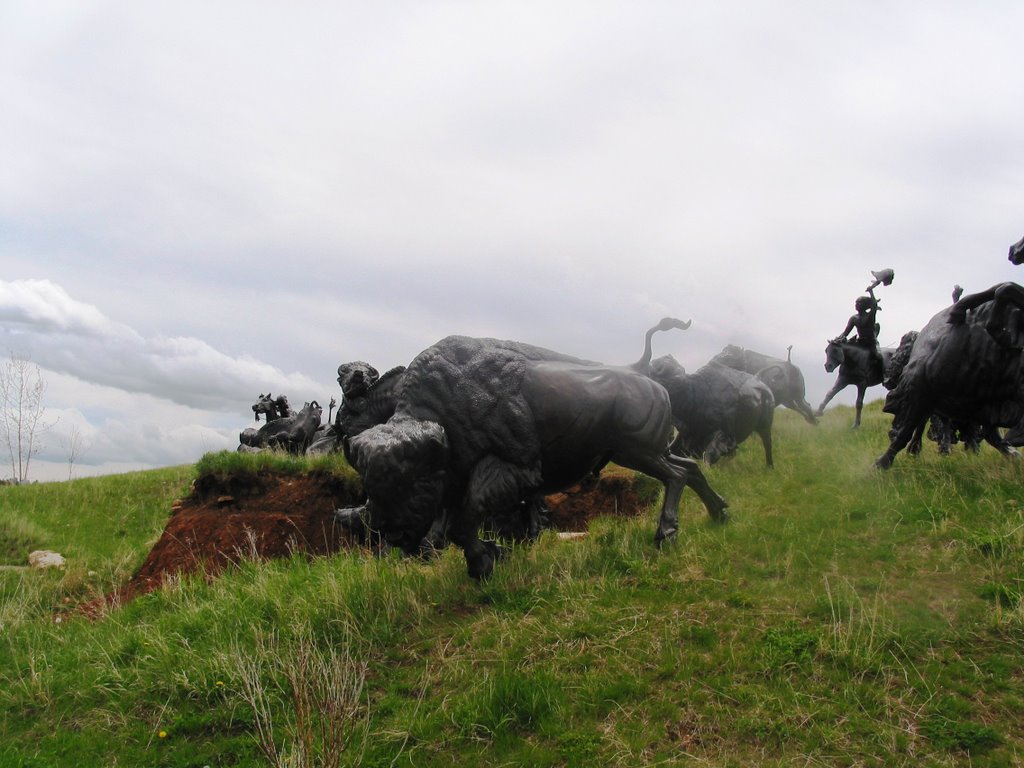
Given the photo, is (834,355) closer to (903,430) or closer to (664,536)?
(903,430)

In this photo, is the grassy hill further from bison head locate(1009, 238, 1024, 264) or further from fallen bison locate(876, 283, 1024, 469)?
bison head locate(1009, 238, 1024, 264)

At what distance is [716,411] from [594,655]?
8089 millimetres

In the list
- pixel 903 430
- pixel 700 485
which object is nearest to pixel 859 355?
pixel 903 430

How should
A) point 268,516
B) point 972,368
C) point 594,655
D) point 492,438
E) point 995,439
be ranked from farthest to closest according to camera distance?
1. point 268,516
2. point 995,439
3. point 972,368
4. point 492,438
5. point 594,655

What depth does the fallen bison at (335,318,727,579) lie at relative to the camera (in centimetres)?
565

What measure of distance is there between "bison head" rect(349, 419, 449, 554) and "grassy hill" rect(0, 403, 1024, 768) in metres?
0.52

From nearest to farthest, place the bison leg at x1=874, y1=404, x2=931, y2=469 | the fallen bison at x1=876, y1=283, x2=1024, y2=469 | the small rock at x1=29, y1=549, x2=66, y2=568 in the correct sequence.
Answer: the fallen bison at x1=876, y1=283, x2=1024, y2=469, the bison leg at x1=874, y1=404, x2=931, y2=469, the small rock at x1=29, y1=549, x2=66, y2=568

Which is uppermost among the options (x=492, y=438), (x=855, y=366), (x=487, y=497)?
(x=855, y=366)

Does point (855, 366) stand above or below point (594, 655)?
above

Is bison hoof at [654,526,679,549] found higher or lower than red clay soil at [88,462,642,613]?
higher

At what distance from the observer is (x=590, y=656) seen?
15.6ft

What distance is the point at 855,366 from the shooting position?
1494cm

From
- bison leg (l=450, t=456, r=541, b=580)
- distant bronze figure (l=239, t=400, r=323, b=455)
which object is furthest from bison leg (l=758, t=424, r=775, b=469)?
distant bronze figure (l=239, t=400, r=323, b=455)

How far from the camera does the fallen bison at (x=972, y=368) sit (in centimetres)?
739
